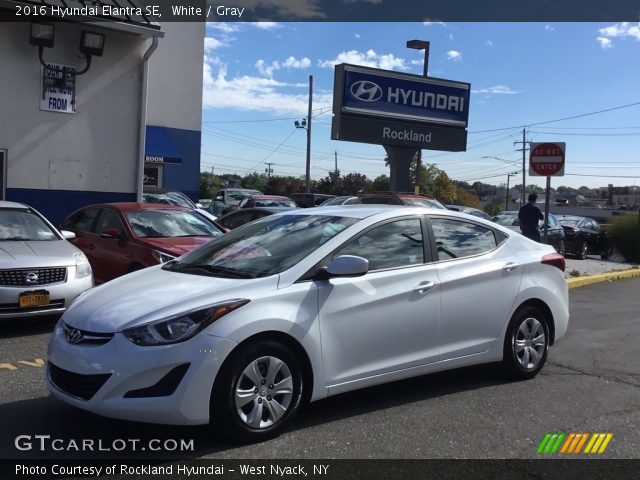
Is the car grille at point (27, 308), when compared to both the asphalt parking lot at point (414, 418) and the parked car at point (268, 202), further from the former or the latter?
the parked car at point (268, 202)

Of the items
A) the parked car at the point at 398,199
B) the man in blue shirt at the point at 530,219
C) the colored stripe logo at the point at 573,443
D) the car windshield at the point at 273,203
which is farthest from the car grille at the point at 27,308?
the car windshield at the point at 273,203

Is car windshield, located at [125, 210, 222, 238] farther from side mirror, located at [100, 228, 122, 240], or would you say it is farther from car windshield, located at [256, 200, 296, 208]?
car windshield, located at [256, 200, 296, 208]

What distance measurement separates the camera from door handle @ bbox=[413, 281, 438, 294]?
4.87 metres

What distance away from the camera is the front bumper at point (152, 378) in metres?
3.74

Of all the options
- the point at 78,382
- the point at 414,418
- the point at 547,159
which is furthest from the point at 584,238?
the point at 78,382

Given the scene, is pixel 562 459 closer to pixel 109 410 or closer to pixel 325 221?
pixel 325 221

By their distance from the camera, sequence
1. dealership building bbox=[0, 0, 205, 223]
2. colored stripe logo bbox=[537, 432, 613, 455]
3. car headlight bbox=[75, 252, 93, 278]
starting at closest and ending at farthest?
colored stripe logo bbox=[537, 432, 613, 455] → car headlight bbox=[75, 252, 93, 278] → dealership building bbox=[0, 0, 205, 223]

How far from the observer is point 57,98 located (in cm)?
1339

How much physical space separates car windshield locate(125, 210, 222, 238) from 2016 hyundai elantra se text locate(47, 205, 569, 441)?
12.8ft

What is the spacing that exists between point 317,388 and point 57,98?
1135 cm

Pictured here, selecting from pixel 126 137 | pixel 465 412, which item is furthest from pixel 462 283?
pixel 126 137

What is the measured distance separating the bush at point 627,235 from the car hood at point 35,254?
17.3 meters

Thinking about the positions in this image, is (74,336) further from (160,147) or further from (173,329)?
(160,147)

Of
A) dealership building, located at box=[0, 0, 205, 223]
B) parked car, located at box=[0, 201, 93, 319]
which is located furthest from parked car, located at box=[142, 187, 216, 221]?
parked car, located at box=[0, 201, 93, 319]
